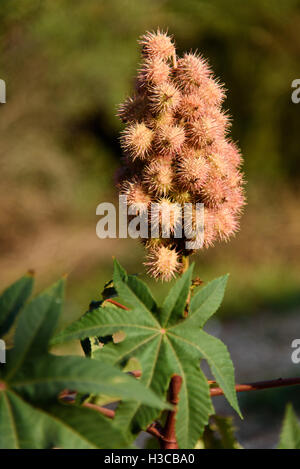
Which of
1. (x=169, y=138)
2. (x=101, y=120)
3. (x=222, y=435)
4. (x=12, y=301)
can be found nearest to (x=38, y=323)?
(x=12, y=301)

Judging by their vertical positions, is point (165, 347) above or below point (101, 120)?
below

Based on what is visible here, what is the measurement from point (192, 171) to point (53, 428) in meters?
0.29

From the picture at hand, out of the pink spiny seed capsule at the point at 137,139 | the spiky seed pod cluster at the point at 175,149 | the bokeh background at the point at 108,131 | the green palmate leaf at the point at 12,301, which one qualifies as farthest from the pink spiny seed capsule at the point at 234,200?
the bokeh background at the point at 108,131

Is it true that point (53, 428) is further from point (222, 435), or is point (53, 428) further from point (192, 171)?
point (222, 435)

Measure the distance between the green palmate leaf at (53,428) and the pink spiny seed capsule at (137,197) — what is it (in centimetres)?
24

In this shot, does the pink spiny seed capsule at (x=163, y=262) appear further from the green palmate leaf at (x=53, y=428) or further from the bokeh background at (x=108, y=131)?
the bokeh background at (x=108, y=131)

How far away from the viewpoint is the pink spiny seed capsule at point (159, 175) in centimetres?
54

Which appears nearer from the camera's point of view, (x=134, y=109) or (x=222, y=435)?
(x=134, y=109)

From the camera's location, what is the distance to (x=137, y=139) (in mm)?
539

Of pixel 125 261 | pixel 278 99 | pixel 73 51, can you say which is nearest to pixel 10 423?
pixel 125 261

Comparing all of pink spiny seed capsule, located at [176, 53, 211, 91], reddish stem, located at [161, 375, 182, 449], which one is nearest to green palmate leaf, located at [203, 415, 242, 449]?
reddish stem, located at [161, 375, 182, 449]

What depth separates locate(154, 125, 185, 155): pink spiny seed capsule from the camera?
53cm

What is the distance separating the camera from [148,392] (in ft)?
1.16
